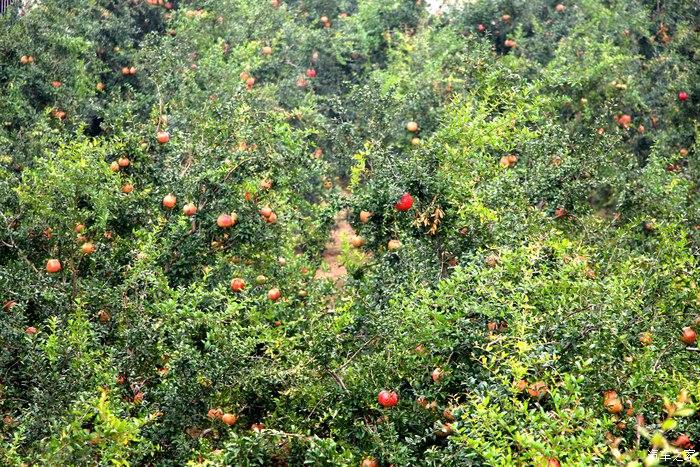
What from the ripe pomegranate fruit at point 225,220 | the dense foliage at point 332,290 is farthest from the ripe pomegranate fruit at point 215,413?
the ripe pomegranate fruit at point 225,220

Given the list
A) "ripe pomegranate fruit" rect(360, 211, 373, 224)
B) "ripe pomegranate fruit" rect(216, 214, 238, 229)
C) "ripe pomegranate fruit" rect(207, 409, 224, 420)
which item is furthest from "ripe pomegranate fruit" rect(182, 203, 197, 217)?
"ripe pomegranate fruit" rect(207, 409, 224, 420)

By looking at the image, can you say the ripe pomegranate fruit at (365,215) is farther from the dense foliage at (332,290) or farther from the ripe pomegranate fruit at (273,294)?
the ripe pomegranate fruit at (273,294)

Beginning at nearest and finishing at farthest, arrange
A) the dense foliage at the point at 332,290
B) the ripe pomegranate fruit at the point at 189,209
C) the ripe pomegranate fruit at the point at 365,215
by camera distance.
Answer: the dense foliage at the point at 332,290 < the ripe pomegranate fruit at the point at 365,215 < the ripe pomegranate fruit at the point at 189,209

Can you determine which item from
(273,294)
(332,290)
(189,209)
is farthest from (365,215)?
(189,209)

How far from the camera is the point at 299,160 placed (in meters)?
7.50

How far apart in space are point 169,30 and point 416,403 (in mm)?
8945

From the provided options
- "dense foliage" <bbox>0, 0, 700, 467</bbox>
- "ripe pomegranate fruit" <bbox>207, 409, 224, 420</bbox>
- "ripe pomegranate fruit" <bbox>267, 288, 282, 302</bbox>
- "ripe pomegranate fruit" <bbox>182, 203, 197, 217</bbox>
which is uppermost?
"ripe pomegranate fruit" <bbox>182, 203, 197, 217</bbox>

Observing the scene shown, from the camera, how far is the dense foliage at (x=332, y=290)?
464cm

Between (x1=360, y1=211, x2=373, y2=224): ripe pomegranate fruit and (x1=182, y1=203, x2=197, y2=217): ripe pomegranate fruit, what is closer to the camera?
(x1=360, y1=211, x2=373, y2=224): ripe pomegranate fruit

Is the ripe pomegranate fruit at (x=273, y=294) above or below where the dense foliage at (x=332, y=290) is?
below

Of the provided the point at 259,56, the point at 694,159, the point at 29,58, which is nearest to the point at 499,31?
the point at 259,56

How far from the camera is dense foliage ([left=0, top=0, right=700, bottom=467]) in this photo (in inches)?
183

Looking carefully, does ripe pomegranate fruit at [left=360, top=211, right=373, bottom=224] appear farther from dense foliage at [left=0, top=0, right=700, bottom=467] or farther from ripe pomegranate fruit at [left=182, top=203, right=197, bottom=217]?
ripe pomegranate fruit at [left=182, top=203, right=197, bottom=217]

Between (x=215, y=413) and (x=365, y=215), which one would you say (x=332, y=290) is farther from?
(x=215, y=413)
